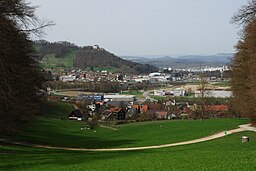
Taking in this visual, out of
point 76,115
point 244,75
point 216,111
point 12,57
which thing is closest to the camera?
point 12,57

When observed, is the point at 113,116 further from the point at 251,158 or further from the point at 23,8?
the point at 251,158

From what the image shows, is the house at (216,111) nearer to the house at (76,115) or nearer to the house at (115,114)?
the house at (115,114)

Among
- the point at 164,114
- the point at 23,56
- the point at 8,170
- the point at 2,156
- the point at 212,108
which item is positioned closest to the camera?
the point at 8,170

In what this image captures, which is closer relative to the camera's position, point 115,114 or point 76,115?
point 76,115

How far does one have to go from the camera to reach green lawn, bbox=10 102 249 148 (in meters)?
35.0

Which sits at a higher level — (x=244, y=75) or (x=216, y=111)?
(x=244, y=75)

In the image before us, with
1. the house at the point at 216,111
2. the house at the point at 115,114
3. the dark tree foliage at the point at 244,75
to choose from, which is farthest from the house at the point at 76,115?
the dark tree foliage at the point at 244,75

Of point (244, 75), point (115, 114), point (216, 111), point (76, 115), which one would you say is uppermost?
point (244, 75)

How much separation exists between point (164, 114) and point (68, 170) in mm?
70225

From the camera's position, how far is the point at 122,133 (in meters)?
47.0

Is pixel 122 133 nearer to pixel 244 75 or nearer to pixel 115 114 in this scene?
pixel 244 75

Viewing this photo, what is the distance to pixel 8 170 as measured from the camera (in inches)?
596

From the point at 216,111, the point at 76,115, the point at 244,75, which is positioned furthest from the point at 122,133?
the point at 76,115

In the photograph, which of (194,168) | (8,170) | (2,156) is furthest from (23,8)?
(194,168)
